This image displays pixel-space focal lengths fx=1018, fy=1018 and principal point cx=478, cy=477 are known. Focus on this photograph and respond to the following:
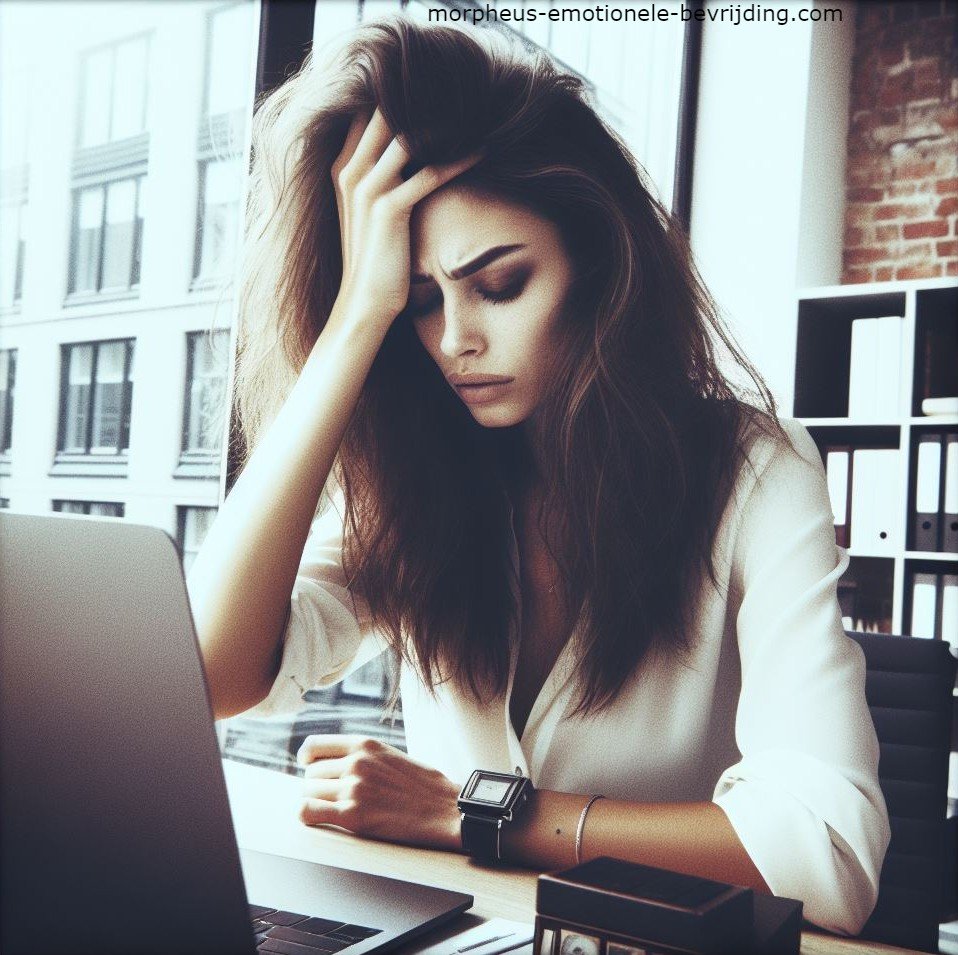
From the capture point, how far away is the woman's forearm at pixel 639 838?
878mm

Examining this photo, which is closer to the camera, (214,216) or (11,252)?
(11,252)

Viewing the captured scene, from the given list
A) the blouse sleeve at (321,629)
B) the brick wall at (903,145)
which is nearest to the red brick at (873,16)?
the brick wall at (903,145)

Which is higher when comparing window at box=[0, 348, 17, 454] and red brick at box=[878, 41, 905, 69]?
red brick at box=[878, 41, 905, 69]

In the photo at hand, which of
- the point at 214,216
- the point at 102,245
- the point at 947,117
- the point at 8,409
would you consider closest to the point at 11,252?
the point at 102,245

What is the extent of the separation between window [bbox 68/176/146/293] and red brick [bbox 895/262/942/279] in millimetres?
2737

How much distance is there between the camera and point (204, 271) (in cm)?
199

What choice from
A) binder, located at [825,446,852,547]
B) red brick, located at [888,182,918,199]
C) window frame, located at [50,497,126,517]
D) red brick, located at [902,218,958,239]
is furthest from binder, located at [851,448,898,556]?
window frame, located at [50,497,126,517]

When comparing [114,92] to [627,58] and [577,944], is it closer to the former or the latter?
[577,944]

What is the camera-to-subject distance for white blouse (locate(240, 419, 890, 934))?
875 mm

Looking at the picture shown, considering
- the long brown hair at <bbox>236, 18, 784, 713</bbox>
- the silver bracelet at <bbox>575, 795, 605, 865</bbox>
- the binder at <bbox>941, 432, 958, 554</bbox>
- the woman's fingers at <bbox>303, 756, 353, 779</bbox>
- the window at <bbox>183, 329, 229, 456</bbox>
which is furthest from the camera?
the binder at <bbox>941, 432, 958, 554</bbox>

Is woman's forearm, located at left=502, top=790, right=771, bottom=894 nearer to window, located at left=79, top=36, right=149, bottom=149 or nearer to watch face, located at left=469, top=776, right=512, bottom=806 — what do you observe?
watch face, located at left=469, top=776, right=512, bottom=806

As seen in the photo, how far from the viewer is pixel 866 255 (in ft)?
12.1

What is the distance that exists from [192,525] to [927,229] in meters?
2.80

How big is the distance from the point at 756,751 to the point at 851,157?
10.8ft
